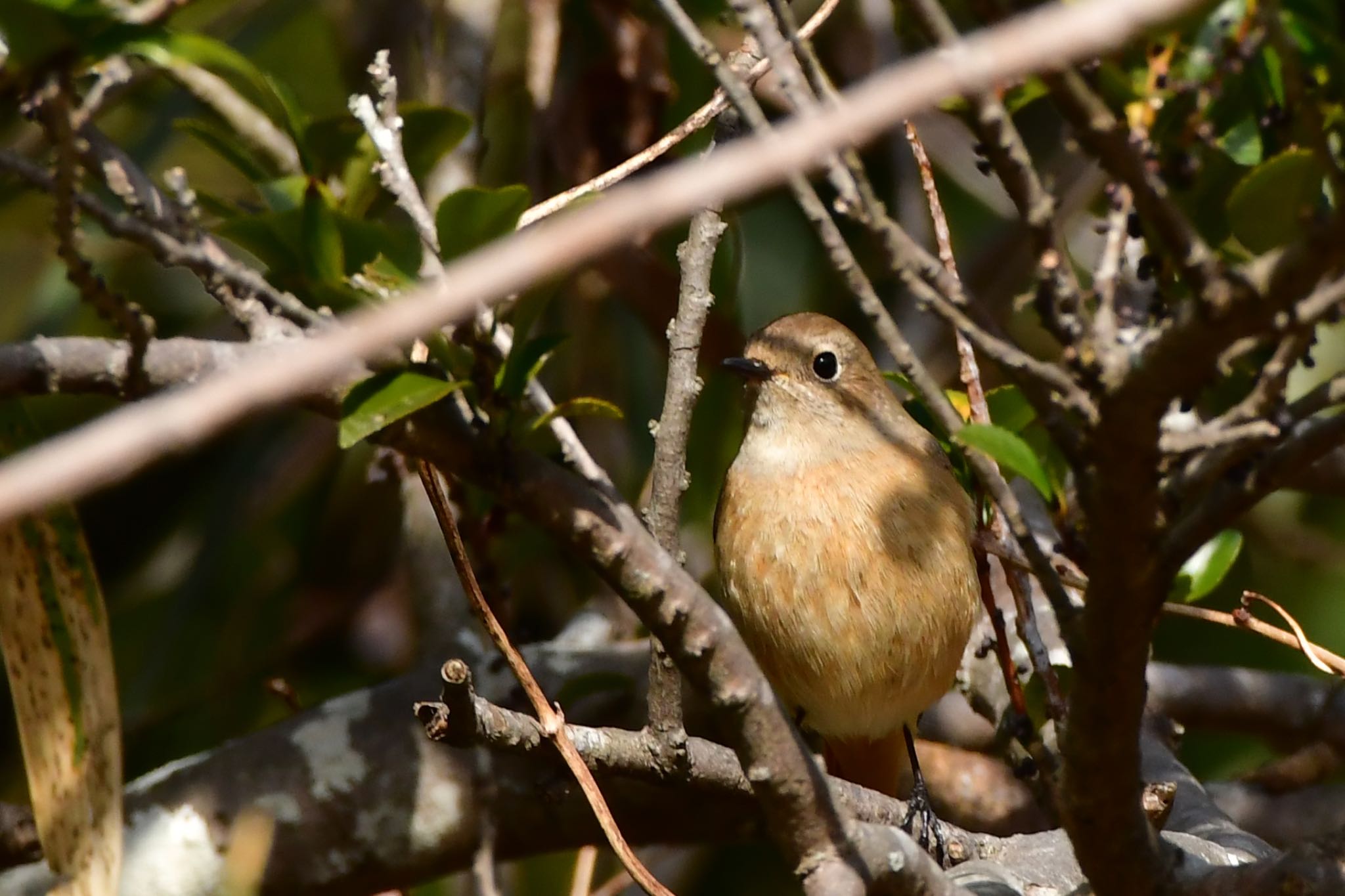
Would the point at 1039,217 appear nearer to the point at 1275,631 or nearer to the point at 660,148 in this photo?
the point at 660,148

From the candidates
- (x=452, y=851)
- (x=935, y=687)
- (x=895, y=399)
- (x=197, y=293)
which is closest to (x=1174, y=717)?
(x=935, y=687)

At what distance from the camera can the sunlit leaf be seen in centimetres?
279

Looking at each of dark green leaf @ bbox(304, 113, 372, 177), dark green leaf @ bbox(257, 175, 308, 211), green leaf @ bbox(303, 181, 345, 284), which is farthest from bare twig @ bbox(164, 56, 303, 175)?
green leaf @ bbox(303, 181, 345, 284)

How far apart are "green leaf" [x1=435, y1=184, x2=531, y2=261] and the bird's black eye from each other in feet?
5.02

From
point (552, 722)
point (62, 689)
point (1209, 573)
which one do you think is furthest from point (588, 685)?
point (1209, 573)

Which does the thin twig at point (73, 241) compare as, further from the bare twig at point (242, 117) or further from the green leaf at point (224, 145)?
the bare twig at point (242, 117)

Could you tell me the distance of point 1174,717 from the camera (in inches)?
148

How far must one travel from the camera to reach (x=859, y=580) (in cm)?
331

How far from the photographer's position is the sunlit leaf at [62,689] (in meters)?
2.79

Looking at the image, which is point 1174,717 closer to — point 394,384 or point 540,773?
point 540,773

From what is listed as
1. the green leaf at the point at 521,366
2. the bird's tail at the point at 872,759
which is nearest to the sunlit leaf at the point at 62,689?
the green leaf at the point at 521,366

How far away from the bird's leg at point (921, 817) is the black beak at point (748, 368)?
913 millimetres

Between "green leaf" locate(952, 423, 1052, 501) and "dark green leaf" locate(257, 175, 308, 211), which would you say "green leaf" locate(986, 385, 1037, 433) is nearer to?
"green leaf" locate(952, 423, 1052, 501)

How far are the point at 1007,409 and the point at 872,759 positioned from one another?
4.24 feet
